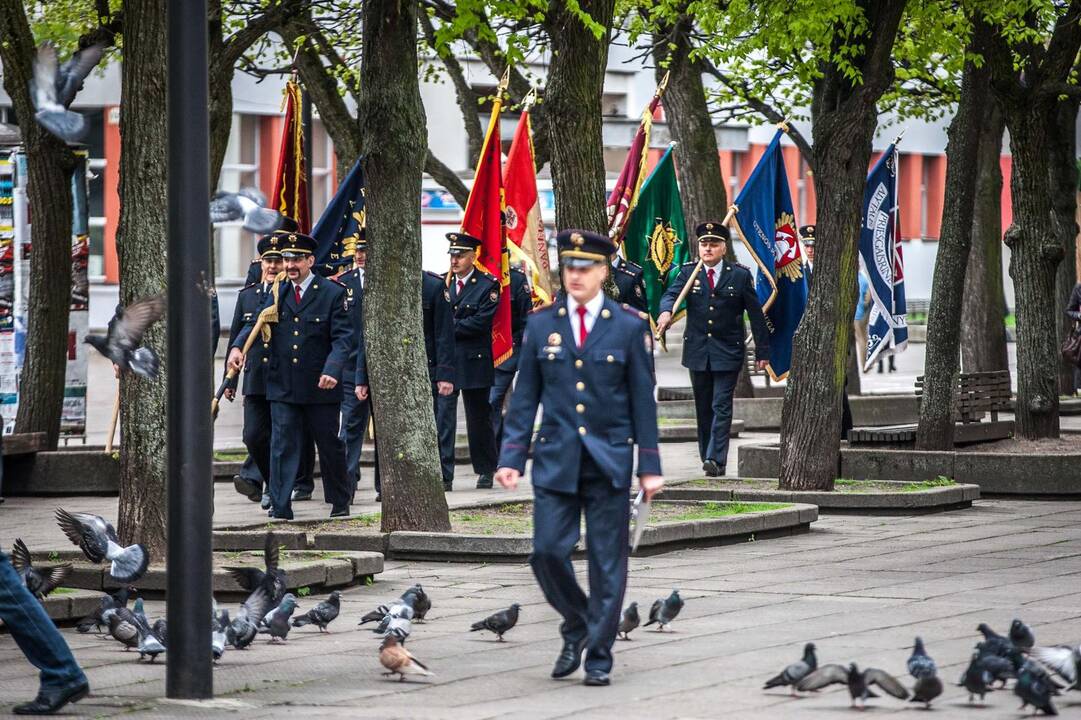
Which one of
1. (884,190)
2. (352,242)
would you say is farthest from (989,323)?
(352,242)

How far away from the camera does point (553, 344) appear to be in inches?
337

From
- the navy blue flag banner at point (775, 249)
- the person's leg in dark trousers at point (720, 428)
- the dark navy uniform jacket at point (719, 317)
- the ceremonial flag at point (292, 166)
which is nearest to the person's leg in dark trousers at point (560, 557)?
the person's leg in dark trousers at point (720, 428)

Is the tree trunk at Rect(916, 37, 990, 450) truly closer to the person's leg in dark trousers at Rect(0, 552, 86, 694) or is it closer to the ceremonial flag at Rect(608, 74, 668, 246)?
the ceremonial flag at Rect(608, 74, 668, 246)

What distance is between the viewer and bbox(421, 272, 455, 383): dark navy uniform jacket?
1642cm

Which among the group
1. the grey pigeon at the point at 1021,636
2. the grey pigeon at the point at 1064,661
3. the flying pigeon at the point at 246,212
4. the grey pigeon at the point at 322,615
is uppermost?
the flying pigeon at the point at 246,212

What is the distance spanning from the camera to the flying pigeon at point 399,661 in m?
8.10

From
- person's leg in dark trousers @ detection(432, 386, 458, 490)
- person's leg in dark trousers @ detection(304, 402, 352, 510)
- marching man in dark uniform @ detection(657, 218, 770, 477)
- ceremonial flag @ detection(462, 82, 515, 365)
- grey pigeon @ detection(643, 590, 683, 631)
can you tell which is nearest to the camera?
grey pigeon @ detection(643, 590, 683, 631)

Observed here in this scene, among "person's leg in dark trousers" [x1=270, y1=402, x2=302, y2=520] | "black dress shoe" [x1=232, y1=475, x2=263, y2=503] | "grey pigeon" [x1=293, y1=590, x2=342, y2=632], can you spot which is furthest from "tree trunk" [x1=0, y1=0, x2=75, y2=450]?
"grey pigeon" [x1=293, y1=590, x2=342, y2=632]

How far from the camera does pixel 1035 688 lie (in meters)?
7.16

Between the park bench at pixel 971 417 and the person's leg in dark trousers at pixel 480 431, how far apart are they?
11.0ft

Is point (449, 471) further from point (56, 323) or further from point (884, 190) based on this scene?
point (884, 190)

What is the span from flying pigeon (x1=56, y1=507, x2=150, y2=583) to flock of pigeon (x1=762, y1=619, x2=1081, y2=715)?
3563 mm

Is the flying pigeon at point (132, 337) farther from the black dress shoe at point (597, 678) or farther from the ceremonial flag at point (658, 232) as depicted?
the ceremonial flag at point (658, 232)

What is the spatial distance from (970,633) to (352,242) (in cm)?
942
